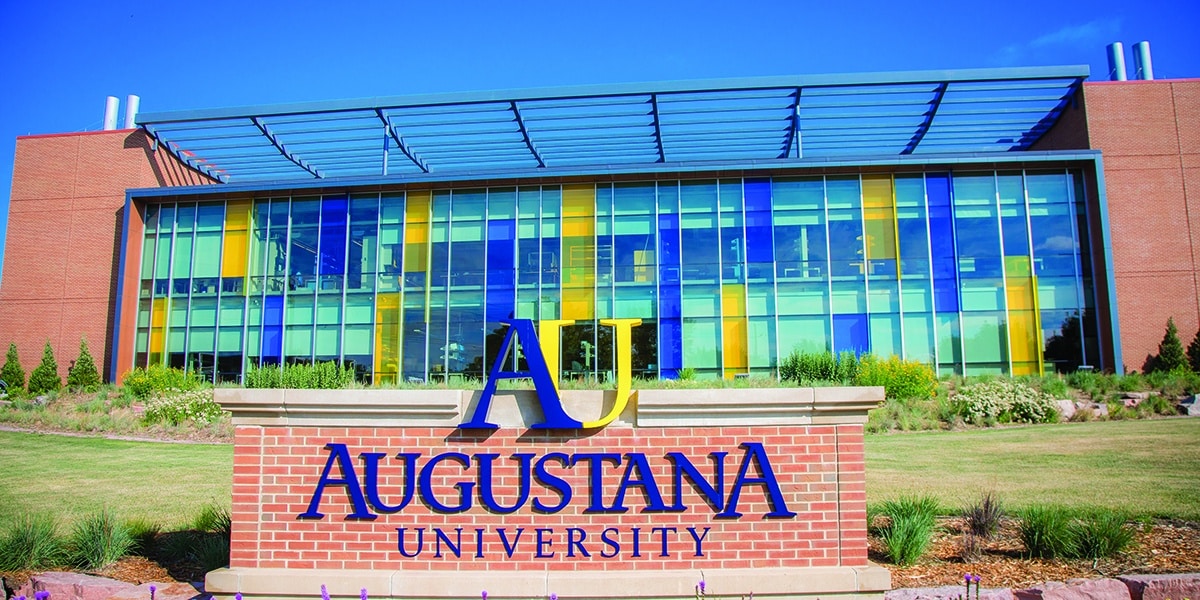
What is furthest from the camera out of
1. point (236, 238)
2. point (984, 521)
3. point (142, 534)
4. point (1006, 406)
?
point (236, 238)

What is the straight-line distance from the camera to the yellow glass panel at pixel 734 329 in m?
27.1

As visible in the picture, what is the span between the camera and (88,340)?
30.3 m

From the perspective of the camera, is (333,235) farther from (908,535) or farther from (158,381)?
(908,535)

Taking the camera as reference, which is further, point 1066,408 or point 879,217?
point 879,217

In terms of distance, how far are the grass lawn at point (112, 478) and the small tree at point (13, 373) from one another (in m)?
11.3

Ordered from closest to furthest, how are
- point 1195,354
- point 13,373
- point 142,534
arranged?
1. point 142,534
2. point 1195,354
3. point 13,373

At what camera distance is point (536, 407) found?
7461 millimetres

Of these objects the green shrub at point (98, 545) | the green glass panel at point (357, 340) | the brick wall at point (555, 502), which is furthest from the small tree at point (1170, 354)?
the green shrub at point (98, 545)

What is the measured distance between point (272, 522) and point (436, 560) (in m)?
1.46

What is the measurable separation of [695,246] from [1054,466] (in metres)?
15.6

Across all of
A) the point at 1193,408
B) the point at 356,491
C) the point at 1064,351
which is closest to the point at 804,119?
the point at 1064,351

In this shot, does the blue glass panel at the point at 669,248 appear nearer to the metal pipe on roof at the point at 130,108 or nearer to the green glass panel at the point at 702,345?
the green glass panel at the point at 702,345

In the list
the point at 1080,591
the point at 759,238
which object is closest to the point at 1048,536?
the point at 1080,591

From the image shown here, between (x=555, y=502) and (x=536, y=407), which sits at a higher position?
(x=536, y=407)
